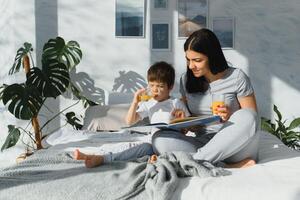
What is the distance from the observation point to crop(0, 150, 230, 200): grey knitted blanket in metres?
1.70

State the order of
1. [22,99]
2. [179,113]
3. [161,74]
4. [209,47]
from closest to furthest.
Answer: [209,47] < [179,113] < [161,74] < [22,99]

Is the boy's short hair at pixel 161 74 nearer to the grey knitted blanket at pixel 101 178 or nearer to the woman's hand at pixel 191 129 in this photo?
the woman's hand at pixel 191 129

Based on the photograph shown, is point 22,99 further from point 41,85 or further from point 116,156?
point 116,156

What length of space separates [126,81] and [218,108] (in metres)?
2.03

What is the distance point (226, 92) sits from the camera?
7.70ft

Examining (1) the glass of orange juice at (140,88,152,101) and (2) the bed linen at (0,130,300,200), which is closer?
(2) the bed linen at (0,130,300,200)

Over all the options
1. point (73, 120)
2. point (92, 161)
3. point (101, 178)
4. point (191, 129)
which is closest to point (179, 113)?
point (191, 129)

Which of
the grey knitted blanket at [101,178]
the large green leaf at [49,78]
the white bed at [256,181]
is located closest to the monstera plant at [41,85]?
the large green leaf at [49,78]

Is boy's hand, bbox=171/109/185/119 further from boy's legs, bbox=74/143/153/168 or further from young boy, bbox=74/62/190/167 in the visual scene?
boy's legs, bbox=74/143/153/168

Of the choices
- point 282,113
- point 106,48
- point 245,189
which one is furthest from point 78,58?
point 245,189

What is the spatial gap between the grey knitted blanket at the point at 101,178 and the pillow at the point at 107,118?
122 centimetres

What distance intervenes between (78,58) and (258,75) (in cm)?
165

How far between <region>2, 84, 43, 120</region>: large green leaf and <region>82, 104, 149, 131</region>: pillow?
1.38 feet

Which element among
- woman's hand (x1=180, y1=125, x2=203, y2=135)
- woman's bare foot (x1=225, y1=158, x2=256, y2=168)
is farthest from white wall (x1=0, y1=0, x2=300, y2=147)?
woman's bare foot (x1=225, y1=158, x2=256, y2=168)
